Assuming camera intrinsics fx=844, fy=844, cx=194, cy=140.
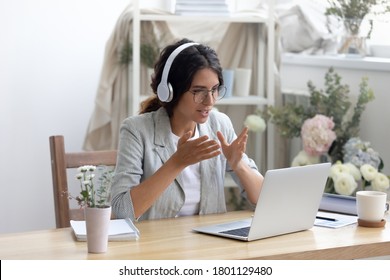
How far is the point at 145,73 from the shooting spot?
161 inches

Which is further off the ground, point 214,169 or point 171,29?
point 171,29

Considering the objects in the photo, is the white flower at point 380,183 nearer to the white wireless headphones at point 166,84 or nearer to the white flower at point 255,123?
the white flower at point 255,123

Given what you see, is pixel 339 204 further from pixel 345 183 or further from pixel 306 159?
pixel 306 159

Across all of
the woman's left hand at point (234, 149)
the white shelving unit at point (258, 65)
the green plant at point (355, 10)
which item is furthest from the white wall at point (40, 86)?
the woman's left hand at point (234, 149)

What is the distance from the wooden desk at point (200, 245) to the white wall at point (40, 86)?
6.38 ft

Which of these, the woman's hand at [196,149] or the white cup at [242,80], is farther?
the white cup at [242,80]

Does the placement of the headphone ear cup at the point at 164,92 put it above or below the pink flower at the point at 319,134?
above

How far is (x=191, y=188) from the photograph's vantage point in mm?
2824

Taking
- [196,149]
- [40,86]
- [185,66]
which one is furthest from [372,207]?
[40,86]

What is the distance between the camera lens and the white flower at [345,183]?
334 centimetres

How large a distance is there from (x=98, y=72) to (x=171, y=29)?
0.55 m

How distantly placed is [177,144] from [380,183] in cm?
100
